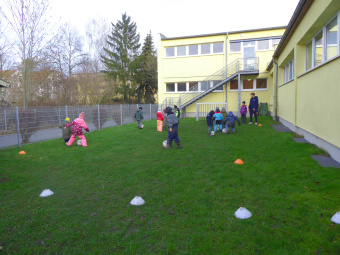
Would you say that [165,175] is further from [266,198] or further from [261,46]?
[261,46]

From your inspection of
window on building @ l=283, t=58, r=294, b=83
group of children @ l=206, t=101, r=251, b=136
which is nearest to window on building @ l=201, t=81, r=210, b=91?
window on building @ l=283, t=58, r=294, b=83

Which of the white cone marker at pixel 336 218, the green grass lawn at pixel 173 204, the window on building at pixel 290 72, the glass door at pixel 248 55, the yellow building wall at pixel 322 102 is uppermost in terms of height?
the glass door at pixel 248 55

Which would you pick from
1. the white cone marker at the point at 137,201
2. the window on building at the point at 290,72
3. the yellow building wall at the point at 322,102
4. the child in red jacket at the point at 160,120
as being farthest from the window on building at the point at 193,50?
the white cone marker at the point at 137,201

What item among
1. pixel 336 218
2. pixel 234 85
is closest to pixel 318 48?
pixel 336 218

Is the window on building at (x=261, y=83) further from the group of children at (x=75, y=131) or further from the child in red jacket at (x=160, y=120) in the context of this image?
the group of children at (x=75, y=131)

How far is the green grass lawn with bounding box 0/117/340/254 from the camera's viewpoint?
10.3 feet

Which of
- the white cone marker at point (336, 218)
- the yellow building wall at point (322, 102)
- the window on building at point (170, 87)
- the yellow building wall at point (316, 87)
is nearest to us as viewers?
the white cone marker at point (336, 218)

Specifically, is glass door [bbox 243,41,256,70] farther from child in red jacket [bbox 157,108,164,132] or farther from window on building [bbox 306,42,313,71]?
window on building [bbox 306,42,313,71]

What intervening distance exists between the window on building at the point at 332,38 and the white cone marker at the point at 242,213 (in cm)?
498

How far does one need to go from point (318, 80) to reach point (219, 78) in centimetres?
1664

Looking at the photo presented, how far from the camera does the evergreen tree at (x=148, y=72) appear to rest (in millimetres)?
42344

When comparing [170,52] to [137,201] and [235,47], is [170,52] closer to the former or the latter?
[235,47]

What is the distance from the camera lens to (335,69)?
5.88 meters

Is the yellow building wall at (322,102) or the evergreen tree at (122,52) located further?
the evergreen tree at (122,52)
